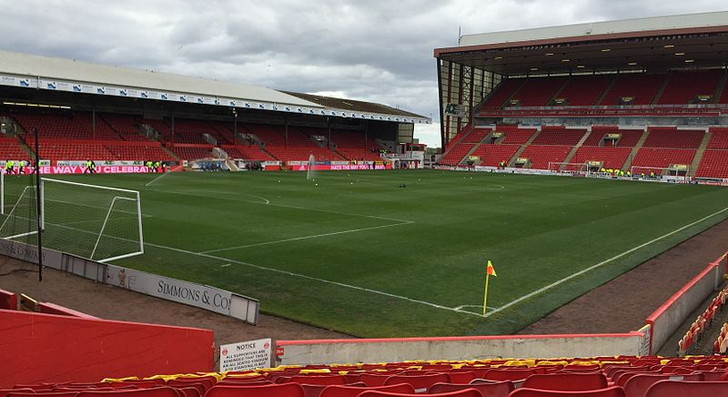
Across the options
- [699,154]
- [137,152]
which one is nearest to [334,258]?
[137,152]

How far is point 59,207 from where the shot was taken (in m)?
27.1

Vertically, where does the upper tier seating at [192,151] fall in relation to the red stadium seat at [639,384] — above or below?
above

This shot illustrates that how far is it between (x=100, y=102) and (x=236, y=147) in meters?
15.8

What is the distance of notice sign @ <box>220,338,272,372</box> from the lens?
27.0ft

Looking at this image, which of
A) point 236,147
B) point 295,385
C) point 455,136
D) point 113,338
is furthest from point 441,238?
point 455,136

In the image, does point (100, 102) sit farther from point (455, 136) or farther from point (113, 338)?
point (113, 338)

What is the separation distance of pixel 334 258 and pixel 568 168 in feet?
202

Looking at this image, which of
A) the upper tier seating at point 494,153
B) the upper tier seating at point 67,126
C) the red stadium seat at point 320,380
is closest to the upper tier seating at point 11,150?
the upper tier seating at point 67,126

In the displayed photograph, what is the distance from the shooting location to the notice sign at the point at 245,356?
8242 mm

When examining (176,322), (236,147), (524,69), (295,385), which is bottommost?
(176,322)

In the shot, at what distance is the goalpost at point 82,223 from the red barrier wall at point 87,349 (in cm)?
979

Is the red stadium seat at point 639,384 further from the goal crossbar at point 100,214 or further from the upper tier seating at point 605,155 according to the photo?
the upper tier seating at point 605,155

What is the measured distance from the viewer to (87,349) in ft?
22.9

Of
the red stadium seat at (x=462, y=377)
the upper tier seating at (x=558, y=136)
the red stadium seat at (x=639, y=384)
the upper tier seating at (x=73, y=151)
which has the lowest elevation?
the red stadium seat at (x=462, y=377)
